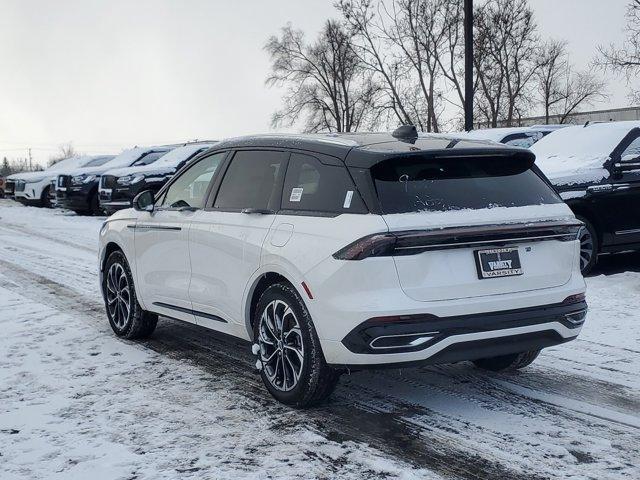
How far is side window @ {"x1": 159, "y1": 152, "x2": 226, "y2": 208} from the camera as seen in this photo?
238 inches

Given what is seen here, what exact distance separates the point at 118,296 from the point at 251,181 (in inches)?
89.1

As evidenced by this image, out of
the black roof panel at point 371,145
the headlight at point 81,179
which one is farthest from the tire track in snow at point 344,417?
the headlight at point 81,179

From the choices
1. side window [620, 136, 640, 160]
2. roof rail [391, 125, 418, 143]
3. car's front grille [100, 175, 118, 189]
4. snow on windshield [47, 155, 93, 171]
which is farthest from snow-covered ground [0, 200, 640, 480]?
snow on windshield [47, 155, 93, 171]

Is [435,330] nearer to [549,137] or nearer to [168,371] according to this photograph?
[168,371]

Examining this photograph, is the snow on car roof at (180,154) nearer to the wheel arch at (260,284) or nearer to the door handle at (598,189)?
the door handle at (598,189)

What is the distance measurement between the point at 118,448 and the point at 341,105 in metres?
52.2

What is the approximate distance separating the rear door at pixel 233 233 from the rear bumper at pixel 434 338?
1009 mm

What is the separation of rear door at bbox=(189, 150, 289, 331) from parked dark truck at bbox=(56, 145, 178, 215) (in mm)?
16706

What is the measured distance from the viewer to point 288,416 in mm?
4777

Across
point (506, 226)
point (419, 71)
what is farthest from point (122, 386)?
point (419, 71)

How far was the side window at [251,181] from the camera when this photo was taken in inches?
209

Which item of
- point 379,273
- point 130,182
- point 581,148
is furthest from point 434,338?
point 130,182

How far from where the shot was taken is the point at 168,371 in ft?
19.3

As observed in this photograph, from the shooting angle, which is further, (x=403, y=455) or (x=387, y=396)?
(x=387, y=396)
